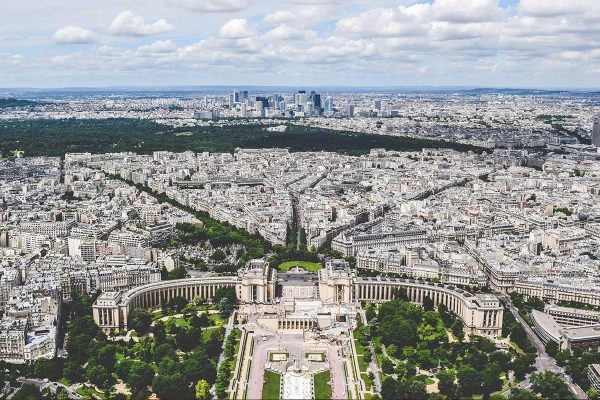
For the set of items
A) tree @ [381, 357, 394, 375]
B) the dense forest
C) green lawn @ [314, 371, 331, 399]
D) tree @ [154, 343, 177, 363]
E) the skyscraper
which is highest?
the skyscraper

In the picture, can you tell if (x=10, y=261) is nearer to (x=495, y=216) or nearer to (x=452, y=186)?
(x=495, y=216)

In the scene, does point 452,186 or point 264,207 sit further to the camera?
point 452,186

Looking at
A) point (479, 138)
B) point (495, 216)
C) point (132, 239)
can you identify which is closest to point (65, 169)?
point (132, 239)

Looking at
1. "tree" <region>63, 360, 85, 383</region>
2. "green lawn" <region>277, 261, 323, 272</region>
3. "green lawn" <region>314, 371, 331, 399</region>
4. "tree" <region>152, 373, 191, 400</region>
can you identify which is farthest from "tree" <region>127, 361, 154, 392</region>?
"green lawn" <region>277, 261, 323, 272</region>

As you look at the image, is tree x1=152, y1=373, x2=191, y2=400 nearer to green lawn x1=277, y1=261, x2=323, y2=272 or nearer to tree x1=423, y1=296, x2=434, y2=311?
A: tree x1=423, y1=296, x2=434, y2=311

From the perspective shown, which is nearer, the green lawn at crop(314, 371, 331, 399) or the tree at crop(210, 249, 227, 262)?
the green lawn at crop(314, 371, 331, 399)

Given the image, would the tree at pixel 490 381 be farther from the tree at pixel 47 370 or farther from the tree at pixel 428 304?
the tree at pixel 47 370
